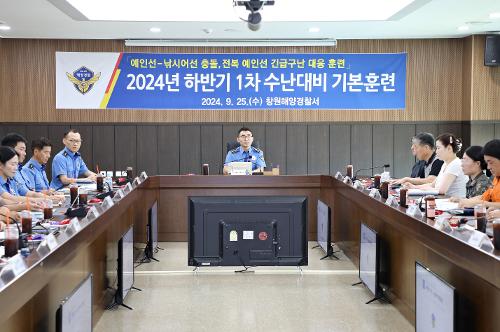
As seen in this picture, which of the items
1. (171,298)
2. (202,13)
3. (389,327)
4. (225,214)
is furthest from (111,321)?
(202,13)

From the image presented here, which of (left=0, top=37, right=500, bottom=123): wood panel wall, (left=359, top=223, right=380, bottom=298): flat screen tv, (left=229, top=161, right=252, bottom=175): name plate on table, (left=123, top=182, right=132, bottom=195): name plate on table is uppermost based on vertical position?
(left=0, top=37, right=500, bottom=123): wood panel wall

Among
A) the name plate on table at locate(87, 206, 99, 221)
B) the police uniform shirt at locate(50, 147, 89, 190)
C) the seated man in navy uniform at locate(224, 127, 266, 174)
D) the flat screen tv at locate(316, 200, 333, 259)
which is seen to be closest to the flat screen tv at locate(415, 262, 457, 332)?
the name plate on table at locate(87, 206, 99, 221)

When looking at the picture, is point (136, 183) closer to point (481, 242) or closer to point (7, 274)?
point (7, 274)

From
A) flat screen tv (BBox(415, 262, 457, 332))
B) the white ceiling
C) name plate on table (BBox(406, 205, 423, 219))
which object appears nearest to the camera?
flat screen tv (BBox(415, 262, 457, 332))

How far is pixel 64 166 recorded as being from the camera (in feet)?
24.0

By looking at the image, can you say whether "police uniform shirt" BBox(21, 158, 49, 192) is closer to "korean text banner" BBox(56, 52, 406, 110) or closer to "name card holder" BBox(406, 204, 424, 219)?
"korean text banner" BBox(56, 52, 406, 110)

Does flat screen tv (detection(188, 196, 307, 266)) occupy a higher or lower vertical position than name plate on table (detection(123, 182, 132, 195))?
lower

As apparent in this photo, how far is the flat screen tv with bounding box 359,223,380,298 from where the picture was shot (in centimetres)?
476

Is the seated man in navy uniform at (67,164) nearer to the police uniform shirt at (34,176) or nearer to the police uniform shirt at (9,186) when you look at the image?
the police uniform shirt at (34,176)

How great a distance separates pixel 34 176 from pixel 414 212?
406 cm

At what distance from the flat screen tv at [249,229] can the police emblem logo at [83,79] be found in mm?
5718

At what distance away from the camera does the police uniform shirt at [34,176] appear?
6.52 metres

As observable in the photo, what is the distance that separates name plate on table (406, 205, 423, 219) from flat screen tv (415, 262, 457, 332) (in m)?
0.56

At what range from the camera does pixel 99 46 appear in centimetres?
940
